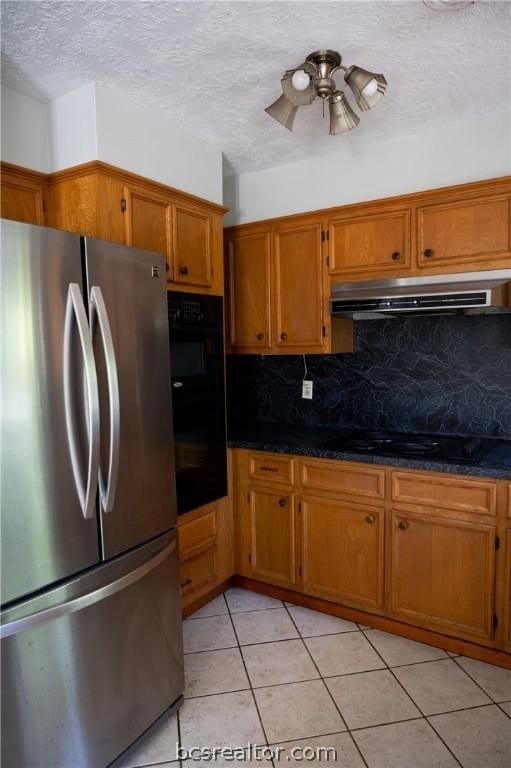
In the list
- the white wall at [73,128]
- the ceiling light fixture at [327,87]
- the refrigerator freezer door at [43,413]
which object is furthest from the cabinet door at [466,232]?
the refrigerator freezer door at [43,413]

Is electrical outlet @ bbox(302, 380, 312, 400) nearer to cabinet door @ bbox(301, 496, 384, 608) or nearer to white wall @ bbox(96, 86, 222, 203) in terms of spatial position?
cabinet door @ bbox(301, 496, 384, 608)

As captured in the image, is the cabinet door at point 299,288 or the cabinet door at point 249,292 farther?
the cabinet door at point 249,292

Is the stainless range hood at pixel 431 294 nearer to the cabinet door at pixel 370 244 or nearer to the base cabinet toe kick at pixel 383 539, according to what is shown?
the cabinet door at pixel 370 244

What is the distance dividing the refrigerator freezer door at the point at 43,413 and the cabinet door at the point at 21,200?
784 millimetres

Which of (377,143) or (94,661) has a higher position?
(377,143)

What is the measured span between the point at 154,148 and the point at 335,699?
257 centimetres

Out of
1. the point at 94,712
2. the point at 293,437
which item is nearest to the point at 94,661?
the point at 94,712

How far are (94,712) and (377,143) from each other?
→ 112 inches

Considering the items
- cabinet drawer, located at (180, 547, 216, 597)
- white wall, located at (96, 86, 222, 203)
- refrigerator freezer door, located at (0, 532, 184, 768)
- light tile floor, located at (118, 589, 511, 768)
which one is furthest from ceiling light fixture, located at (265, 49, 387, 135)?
light tile floor, located at (118, 589, 511, 768)

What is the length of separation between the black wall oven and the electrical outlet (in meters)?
0.67

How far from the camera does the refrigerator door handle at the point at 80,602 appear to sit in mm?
1291

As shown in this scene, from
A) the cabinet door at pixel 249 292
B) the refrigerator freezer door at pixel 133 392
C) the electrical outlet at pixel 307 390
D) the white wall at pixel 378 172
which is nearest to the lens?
the refrigerator freezer door at pixel 133 392

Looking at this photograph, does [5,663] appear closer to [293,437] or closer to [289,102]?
[293,437]

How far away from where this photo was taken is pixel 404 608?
7.61 ft
